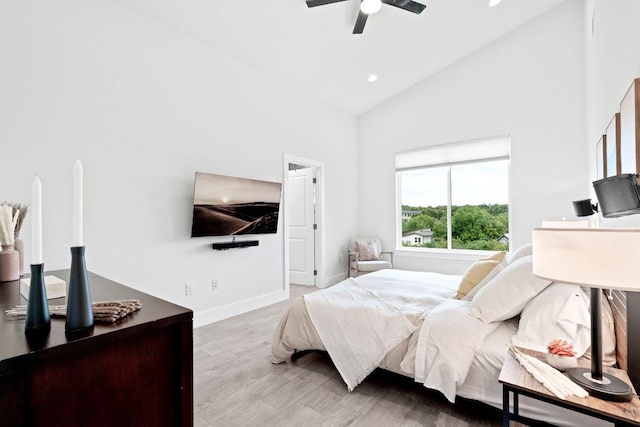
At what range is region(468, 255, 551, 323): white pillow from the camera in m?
1.77

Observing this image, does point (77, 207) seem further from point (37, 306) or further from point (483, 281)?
point (483, 281)

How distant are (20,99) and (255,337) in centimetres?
278

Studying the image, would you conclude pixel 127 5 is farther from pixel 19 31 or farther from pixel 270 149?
pixel 270 149

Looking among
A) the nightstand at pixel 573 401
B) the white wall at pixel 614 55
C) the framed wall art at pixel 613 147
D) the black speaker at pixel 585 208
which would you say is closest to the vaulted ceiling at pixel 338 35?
the white wall at pixel 614 55

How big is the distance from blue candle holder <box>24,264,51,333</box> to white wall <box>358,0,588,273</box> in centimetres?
501

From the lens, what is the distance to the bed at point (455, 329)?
5.40ft

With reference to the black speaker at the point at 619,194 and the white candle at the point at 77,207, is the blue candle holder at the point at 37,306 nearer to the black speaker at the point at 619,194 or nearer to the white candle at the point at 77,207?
the white candle at the point at 77,207

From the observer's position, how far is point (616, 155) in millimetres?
1844

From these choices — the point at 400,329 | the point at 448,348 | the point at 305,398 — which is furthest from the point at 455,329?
the point at 305,398

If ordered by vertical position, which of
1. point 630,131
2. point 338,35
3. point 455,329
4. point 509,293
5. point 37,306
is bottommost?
point 455,329

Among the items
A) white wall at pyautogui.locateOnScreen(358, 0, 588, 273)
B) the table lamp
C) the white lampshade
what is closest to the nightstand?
the table lamp

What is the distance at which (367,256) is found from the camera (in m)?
5.26

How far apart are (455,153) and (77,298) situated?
5176 mm

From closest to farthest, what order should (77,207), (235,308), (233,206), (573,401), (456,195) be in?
(77,207) < (573,401) < (233,206) < (235,308) < (456,195)
